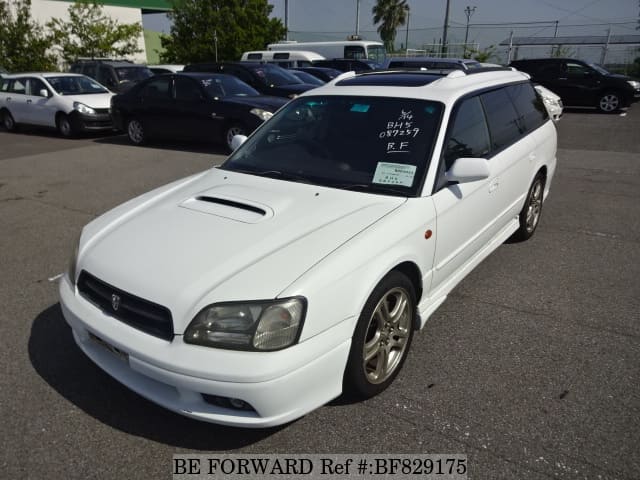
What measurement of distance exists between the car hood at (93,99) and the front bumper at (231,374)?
11.0 meters

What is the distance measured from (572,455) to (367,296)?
3.99 ft

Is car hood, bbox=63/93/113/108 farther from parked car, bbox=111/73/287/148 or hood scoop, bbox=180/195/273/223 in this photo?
hood scoop, bbox=180/195/273/223

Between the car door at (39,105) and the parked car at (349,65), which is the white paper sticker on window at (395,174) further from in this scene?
the parked car at (349,65)

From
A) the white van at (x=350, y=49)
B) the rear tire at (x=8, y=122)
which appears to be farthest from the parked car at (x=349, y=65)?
the rear tire at (x=8, y=122)

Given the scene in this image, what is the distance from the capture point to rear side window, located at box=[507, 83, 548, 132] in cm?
454

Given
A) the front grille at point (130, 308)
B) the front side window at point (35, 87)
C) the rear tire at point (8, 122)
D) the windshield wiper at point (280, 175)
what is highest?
the windshield wiper at point (280, 175)

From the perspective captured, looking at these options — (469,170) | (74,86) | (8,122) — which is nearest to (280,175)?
(469,170)

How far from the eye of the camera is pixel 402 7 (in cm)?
6184

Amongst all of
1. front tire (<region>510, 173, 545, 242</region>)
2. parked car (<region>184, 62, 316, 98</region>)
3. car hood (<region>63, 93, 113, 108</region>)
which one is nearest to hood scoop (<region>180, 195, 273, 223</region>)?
front tire (<region>510, 173, 545, 242</region>)

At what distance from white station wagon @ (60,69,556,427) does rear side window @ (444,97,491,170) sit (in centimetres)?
2

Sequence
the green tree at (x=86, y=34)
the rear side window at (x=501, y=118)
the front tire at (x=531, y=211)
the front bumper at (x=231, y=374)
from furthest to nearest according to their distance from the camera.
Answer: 1. the green tree at (x=86, y=34)
2. the front tire at (x=531, y=211)
3. the rear side window at (x=501, y=118)
4. the front bumper at (x=231, y=374)

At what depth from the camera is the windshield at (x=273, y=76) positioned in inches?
511

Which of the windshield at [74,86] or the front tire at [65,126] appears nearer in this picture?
the front tire at [65,126]

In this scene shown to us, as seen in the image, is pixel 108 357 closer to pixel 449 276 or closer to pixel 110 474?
pixel 110 474
